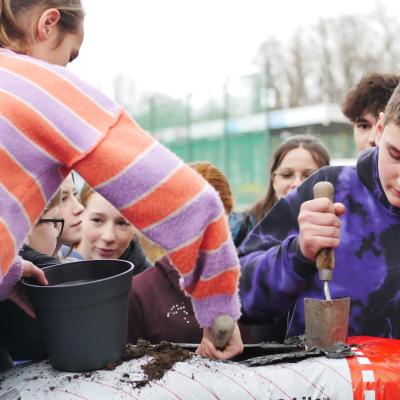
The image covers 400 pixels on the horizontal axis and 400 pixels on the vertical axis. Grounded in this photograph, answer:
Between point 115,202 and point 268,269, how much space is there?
71 cm

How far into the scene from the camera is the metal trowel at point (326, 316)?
1.48 metres

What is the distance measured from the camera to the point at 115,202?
1.23 metres

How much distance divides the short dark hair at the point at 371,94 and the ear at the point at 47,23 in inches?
88.9

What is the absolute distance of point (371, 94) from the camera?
322cm

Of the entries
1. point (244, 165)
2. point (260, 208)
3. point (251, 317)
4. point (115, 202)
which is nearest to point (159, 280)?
point (251, 317)

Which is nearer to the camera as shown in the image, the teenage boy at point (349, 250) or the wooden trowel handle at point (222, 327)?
the wooden trowel handle at point (222, 327)

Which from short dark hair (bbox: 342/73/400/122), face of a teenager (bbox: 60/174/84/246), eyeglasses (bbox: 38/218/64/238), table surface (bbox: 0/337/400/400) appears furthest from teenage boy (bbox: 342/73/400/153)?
table surface (bbox: 0/337/400/400)

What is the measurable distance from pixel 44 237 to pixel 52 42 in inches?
38.1

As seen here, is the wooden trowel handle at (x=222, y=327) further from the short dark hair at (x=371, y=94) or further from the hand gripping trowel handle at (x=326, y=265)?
the short dark hair at (x=371, y=94)

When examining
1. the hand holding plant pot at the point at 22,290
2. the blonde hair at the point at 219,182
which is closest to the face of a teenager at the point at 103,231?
the blonde hair at the point at 219,182

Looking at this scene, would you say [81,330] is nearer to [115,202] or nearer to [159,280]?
[115,202]

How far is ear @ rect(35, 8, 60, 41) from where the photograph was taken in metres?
1.38

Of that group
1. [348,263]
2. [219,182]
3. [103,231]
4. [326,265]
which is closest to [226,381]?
[326,265]

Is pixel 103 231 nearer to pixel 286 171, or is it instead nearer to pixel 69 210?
pixel 69 210
